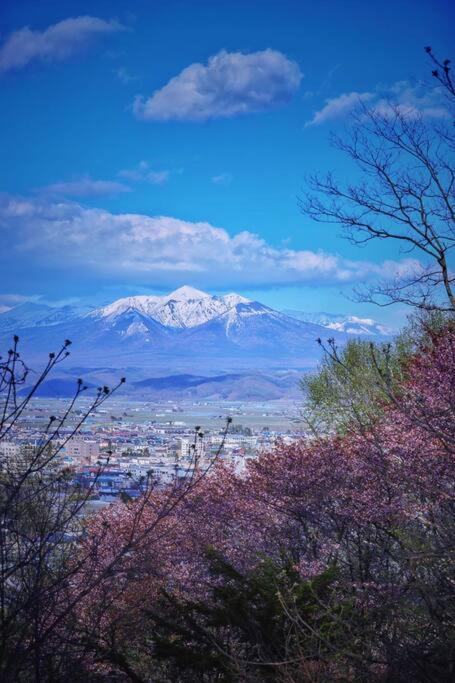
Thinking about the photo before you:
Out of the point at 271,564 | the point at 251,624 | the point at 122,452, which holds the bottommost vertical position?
the point at 251,624

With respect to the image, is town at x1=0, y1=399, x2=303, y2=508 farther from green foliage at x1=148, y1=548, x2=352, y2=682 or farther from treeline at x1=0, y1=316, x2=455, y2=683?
green foliage at x1=148, y1=548, x2=352, y2=682

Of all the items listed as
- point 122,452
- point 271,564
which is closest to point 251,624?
point 271,564

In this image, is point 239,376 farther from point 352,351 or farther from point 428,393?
point 428,393

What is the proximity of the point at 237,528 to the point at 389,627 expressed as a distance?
425 centimetres

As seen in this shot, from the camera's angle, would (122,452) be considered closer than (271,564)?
No

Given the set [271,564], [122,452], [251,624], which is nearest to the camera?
[251,624]

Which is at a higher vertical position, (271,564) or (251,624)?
(271,564)

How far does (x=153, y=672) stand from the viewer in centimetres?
685

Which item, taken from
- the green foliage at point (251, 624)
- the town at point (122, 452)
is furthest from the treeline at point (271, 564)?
the town at point (122, 452)

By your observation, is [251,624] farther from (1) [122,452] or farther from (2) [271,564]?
(1) [122,452]

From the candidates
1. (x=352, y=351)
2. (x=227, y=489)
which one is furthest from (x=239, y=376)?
(x=227, y=489)

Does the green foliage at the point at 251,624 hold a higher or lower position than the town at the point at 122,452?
lower

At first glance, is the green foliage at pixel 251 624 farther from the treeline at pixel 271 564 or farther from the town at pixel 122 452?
the town at pixel 122 452

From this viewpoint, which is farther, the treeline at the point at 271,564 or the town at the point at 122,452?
the town at the point at 122,452
